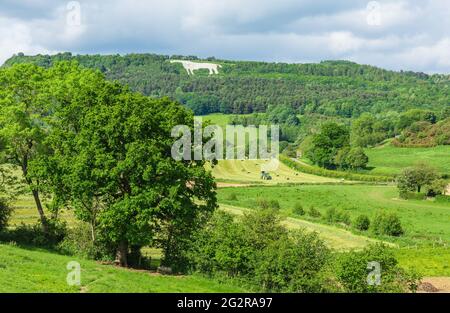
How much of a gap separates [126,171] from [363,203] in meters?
59.4

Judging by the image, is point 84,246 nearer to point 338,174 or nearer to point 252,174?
point 252,174

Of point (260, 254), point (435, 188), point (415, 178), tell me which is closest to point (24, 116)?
point (260, 254)

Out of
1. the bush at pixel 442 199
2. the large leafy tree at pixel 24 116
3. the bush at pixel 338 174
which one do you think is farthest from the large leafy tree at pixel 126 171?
the bush at pixel 338 174

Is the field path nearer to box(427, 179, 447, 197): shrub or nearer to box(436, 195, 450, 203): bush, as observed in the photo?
box(436, 195, 450, 203): bush

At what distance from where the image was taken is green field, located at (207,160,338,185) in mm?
117994

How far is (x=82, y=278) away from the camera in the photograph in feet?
103

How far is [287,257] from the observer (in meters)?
34.1

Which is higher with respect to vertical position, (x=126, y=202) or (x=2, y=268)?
(x=126, y=202)

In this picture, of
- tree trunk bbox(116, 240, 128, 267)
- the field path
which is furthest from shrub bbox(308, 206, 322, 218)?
tree trunk bbox(116, 240, 128, 267)

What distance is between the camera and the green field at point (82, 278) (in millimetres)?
28641

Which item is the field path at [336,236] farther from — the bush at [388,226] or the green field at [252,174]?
the green field at [252,174]
